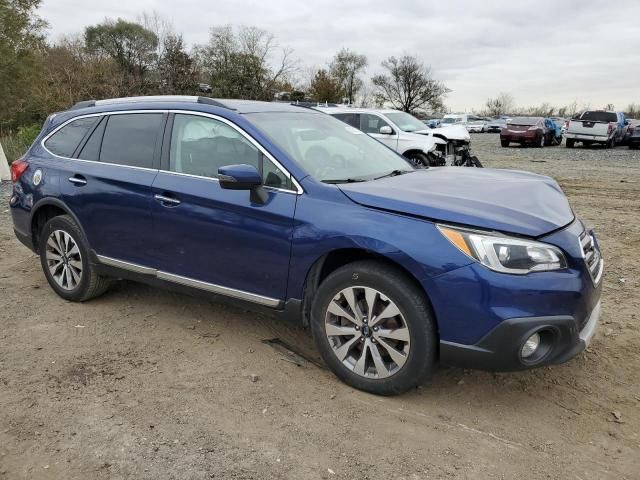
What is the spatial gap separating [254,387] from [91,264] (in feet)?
6.50

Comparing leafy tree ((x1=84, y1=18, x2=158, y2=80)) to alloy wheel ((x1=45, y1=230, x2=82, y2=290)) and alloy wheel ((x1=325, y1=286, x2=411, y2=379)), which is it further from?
alloy wheel ((x1=325, y1=286, x2=411, y2=379))

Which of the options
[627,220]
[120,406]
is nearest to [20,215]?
[120,406]

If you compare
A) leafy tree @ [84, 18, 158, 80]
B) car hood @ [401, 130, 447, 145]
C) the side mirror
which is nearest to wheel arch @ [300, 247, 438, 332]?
the side mirror

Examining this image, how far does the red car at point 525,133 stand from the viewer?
2602 cm

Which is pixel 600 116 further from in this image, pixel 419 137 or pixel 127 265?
pixel 127 265

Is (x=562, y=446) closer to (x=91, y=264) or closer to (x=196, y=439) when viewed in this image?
(x=196, y=439)

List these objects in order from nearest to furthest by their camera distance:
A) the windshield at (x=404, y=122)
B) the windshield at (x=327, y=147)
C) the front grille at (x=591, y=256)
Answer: the front grille at (x=591, y=256) → the windshield at (x=327, y=147) → the windshield at (x=404, y=122)

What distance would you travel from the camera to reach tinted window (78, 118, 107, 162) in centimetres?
447

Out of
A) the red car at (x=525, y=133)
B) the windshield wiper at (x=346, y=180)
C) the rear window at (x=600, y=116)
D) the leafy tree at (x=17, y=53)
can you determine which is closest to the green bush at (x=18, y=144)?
the leafy tree at (x=17, y=53)

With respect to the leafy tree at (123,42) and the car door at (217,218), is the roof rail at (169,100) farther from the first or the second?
the leafy tree at (123,42)

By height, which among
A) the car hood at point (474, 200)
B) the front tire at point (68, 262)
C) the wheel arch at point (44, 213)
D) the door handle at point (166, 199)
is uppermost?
the car hood at point (474, 200)

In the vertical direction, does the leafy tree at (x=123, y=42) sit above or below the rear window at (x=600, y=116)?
above

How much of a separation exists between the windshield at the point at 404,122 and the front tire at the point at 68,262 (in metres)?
9.84

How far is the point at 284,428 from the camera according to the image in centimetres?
295
